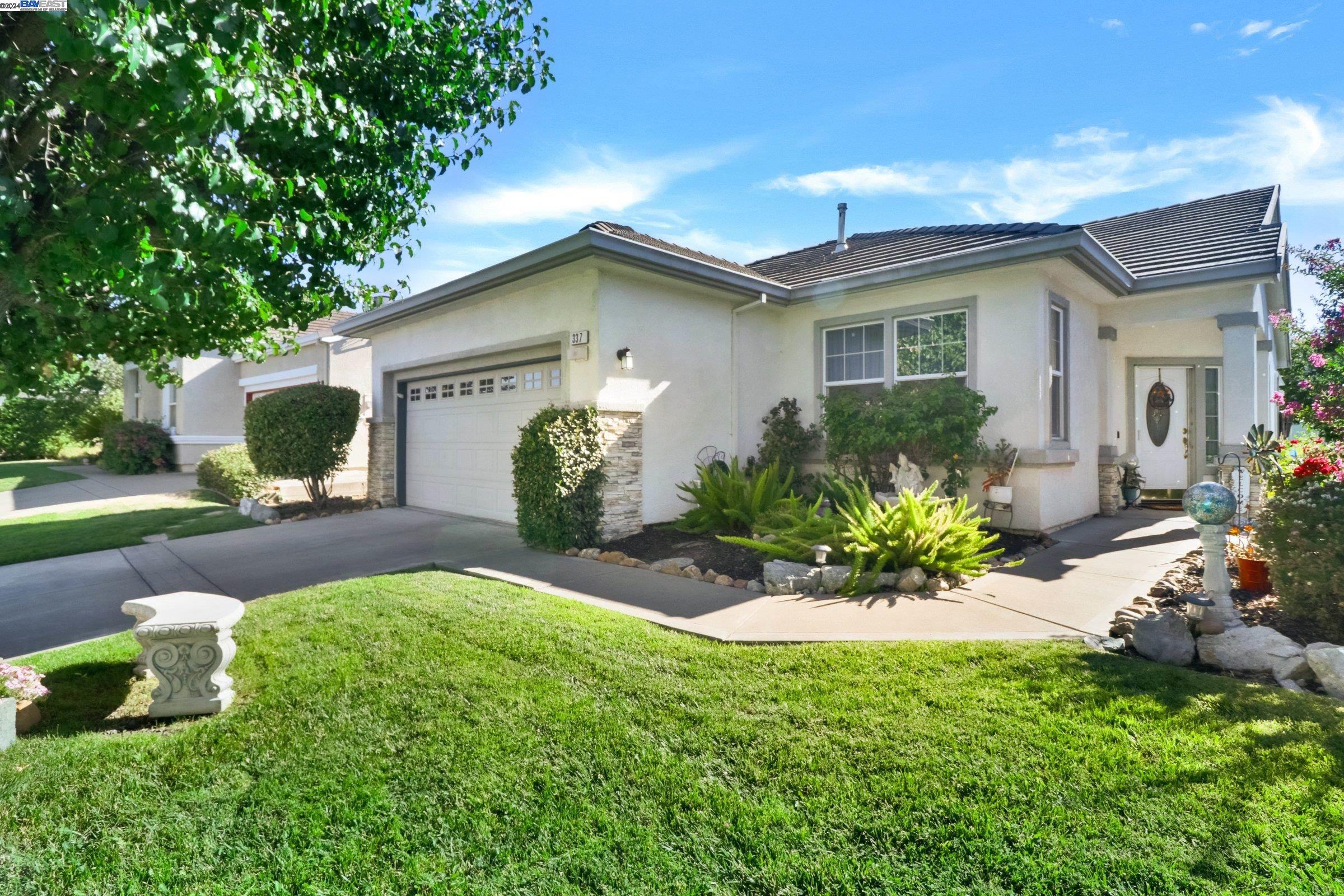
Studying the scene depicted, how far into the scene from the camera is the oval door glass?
1127 cm

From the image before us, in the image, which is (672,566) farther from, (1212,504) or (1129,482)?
(1129,482)

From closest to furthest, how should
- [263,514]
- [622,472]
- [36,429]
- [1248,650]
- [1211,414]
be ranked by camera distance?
[1248,650] < [622,472] < [263,514] < [1211,414] < [36,429]

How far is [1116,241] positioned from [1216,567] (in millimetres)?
8616

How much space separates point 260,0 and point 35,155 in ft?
5.58

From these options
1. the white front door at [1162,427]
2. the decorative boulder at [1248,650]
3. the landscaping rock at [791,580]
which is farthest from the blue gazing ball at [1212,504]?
the white front door at [1162,427]

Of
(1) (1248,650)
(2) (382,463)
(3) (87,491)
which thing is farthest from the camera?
(3) (87,491)

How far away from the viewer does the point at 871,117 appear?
26.6 feet

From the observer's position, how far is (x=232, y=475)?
12.1m

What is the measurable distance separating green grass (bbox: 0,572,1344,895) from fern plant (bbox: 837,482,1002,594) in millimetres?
1732

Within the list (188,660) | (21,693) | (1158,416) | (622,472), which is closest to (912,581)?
(622,472)

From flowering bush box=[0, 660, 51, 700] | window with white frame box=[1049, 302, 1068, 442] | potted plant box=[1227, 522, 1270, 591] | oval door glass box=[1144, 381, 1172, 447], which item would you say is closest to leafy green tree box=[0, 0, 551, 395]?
flowering bush box=[0, 660, 51, 700]

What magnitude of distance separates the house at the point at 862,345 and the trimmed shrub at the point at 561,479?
0.99 ft

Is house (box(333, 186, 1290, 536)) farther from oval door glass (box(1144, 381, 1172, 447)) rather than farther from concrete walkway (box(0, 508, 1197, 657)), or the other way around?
concrete walkway (box(0, 508, 1197, 657))

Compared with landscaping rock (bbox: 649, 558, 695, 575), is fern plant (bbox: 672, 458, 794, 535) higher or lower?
higher
